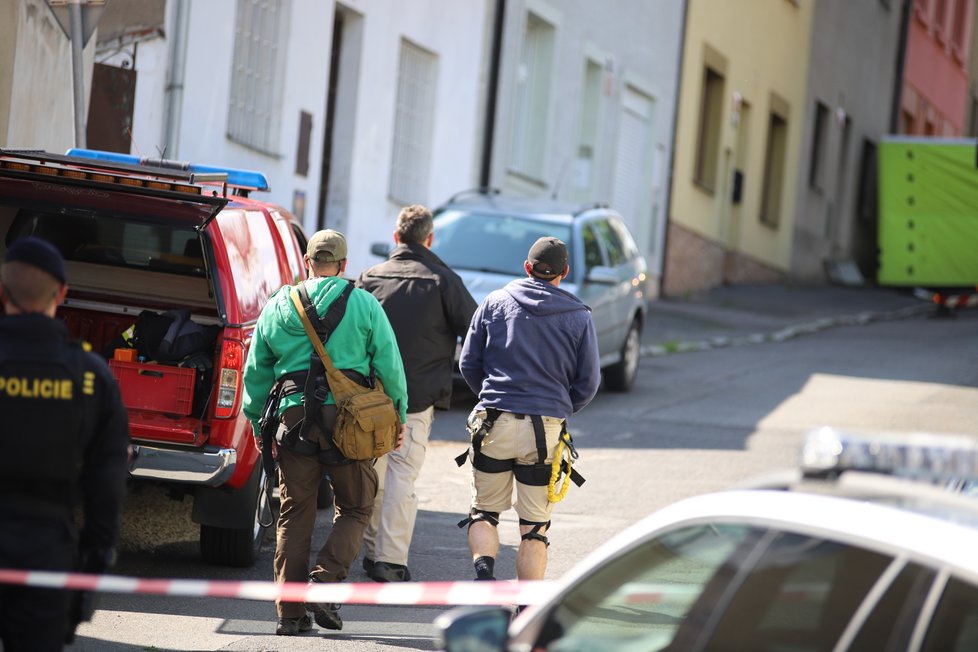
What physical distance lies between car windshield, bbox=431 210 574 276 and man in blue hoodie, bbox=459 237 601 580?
6737 mm

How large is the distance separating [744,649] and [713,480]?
305 inches

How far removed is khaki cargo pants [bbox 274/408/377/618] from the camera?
6.59 meters

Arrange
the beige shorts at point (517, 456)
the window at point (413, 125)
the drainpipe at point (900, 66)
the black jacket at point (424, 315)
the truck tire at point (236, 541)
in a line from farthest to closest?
the drainpipe at point (900, 66)
the window at point (413, 125)
the black jacket at point (424, 315)
the truck tire at point (236, 541)
the beige shorts at point (517, 456)

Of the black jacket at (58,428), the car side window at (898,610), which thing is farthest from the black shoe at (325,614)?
the car side window at (898,610)

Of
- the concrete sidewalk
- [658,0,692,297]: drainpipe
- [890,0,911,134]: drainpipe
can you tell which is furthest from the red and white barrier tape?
[890,0,911,134]: drainpipe

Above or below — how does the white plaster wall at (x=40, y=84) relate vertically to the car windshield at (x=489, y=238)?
above

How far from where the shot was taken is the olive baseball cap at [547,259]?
22.9 feet

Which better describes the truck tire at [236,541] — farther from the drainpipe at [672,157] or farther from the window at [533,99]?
the drainpipe at [672,157]

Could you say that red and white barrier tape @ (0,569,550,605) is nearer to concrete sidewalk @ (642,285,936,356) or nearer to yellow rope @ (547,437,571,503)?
yellow rope @ (547,437,571,503)

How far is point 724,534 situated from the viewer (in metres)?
3.30

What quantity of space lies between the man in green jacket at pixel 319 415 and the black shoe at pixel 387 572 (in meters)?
0.83

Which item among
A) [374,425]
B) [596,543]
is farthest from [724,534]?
[596,543]

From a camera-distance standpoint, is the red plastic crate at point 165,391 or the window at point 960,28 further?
the window at point 960,28

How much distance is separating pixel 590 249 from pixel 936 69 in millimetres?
31106
